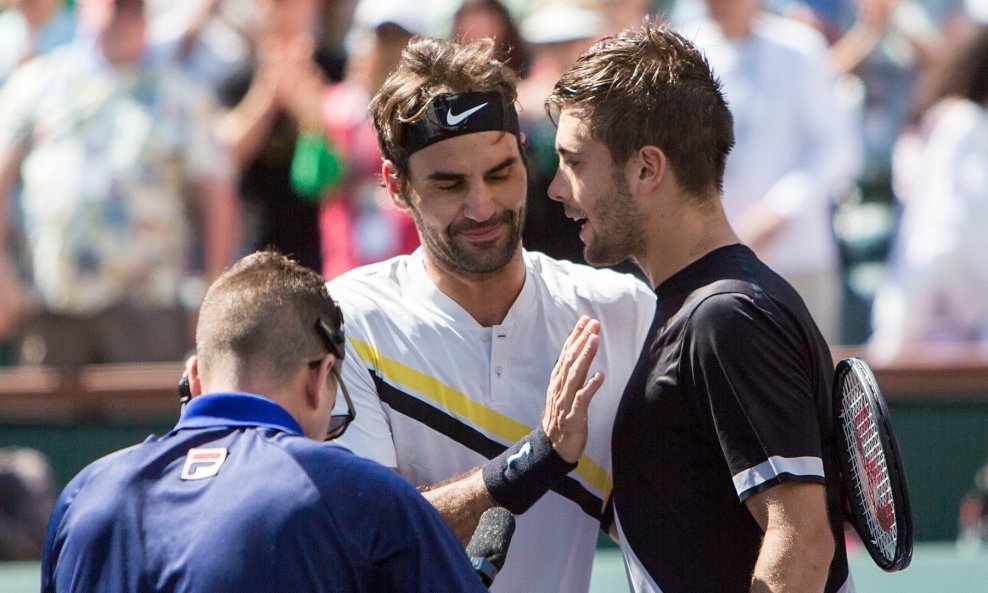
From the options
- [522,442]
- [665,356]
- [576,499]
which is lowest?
[576,499]

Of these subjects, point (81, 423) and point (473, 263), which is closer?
point (473, 263)

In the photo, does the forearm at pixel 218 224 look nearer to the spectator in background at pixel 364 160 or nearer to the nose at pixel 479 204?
the spectator in background at pixel 364 160

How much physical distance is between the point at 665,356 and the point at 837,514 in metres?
0.44

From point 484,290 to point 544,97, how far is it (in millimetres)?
2211

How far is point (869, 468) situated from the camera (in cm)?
267

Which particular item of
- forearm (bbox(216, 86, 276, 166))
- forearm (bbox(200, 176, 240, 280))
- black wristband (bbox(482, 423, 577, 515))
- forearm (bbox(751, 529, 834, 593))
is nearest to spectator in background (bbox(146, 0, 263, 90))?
forearm (bbox(216, 86, 276, 166))

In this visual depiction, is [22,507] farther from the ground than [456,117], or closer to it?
closer to it

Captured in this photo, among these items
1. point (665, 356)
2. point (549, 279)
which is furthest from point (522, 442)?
point (549, 279)

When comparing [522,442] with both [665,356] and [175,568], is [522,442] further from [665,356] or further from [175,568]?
[175,568]

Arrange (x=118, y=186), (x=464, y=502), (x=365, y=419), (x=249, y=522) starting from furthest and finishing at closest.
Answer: (x=118, y=186), (x=365, y=419), (x=464, y=502), (x=249, y=522)

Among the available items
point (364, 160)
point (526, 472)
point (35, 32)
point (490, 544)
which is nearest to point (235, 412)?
point (490, 544)

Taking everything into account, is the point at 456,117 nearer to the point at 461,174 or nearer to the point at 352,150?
the point at 461,174

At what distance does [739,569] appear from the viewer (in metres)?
2.68

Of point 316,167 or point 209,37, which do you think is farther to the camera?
point 209,37
